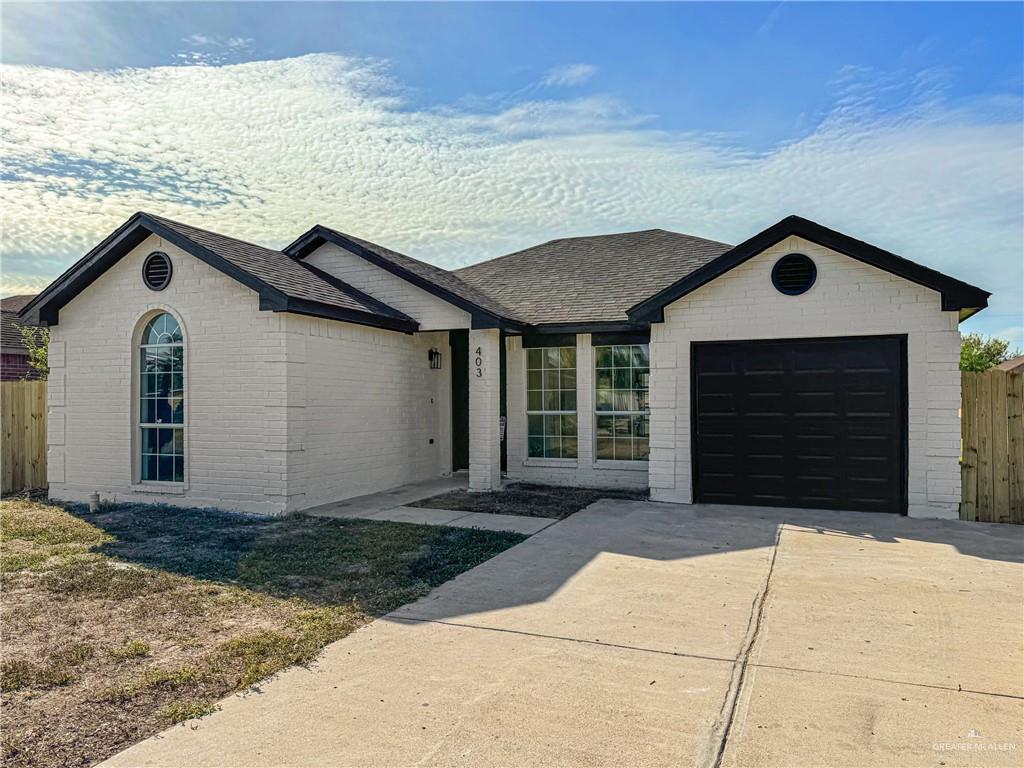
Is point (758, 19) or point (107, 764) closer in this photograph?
point (107, 764)

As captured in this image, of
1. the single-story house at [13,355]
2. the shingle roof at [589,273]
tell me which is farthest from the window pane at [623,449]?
the single-story house at [13,355]

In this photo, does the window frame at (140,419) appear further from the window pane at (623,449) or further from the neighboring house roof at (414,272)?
the window pane at (623,449)

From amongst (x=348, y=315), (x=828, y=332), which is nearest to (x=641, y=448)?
(x=828, y=332)

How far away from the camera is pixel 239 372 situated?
10.2 m

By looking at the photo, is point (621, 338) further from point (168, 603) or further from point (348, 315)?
point (168, 603)

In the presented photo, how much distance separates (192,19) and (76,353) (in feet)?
19.3

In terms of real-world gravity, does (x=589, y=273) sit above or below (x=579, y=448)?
above

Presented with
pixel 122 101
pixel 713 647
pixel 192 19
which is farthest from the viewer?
pixel 122 101

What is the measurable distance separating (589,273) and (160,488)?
9.67m

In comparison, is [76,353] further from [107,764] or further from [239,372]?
[107,764]

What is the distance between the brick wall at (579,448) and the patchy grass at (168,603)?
472 cm

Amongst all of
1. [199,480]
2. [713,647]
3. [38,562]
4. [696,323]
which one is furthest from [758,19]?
[38,562]

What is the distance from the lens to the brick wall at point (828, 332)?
9484 millimetres

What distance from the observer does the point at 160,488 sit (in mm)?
10844
